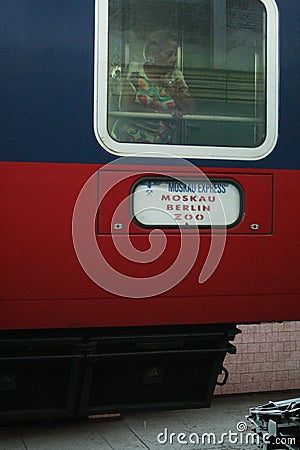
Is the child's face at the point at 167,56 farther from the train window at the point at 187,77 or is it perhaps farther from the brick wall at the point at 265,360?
the brick wall at the point at 265,360

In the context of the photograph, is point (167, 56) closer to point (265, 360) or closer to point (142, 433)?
point (142, 433)

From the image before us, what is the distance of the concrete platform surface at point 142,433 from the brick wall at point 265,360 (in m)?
0.51

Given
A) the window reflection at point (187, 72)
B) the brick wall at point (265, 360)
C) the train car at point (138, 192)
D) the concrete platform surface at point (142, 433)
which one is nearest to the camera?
the train car at point (138, 192)

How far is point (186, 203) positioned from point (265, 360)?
17.1 ft

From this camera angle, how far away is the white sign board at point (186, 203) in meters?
3.10

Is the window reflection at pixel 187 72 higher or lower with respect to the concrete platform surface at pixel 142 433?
higher

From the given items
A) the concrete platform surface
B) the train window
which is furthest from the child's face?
the concrete platform surface

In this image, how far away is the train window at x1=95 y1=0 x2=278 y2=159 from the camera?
3100 mm

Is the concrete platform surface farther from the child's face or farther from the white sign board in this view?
the child's face

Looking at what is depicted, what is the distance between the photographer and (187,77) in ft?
10.5

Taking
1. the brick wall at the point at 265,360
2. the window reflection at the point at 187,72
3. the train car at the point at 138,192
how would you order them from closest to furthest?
the train car at the point at 138,192, the window reflection at the point at 187,72, the brick wall at the point at 265,360

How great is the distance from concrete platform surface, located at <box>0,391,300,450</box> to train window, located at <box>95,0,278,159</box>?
344 centimetres

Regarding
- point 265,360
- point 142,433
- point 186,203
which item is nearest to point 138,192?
point 186,203

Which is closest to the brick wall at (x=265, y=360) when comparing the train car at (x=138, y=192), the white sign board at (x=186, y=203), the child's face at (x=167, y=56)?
the train car at (x=138, y=192)
